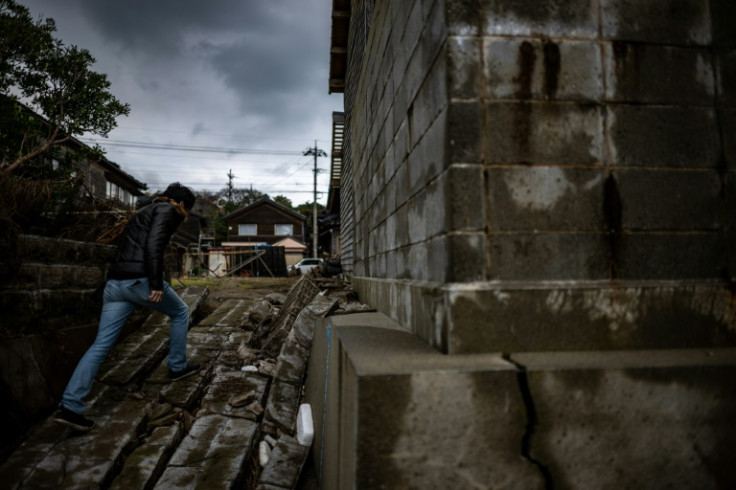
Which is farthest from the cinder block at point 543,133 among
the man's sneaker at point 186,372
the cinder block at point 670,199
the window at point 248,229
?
the window at point 248,229

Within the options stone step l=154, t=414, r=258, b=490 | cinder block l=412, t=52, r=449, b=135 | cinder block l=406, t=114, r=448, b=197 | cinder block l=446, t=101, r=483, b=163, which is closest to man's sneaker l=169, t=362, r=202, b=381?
stone step l=154, t=414, r=258, b=490

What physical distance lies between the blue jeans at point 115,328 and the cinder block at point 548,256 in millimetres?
3079

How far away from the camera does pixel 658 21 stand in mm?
1849

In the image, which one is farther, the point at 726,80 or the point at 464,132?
the point at 726,80

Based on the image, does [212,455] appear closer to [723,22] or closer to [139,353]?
[139,353]

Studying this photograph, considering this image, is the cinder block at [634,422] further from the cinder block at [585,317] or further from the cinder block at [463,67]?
the cinder block at [463,67]

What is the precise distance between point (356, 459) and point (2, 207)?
3.74 m

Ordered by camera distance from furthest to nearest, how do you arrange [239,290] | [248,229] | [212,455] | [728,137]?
1. [248,229]
2. [239,290]
3. [212,455]
4. [728,137]

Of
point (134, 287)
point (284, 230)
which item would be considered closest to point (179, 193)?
point (134, 287)

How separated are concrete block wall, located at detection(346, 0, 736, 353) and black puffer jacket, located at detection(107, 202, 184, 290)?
271 cm

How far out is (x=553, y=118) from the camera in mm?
1782

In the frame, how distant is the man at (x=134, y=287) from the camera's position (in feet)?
9.76

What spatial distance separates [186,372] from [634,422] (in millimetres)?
3830

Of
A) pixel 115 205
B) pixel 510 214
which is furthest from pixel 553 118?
pixel 115 205
